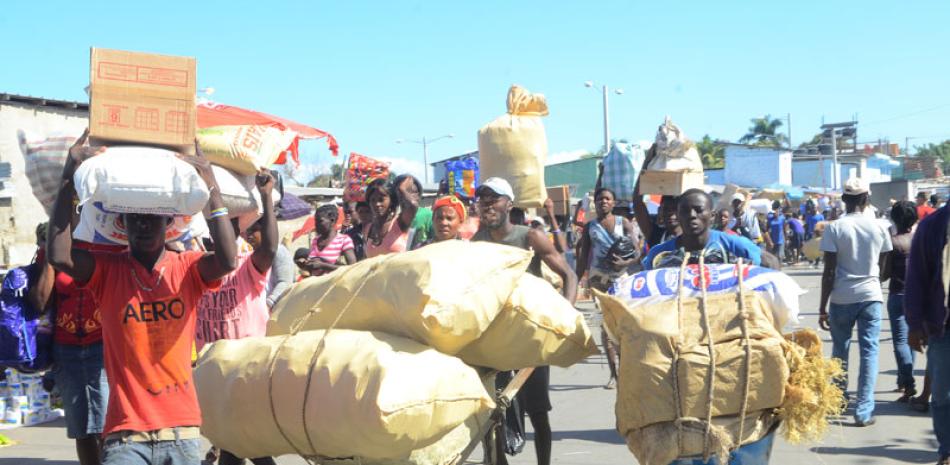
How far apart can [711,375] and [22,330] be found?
12.5 ft

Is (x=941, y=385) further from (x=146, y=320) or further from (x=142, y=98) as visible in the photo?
(x=142, y=98)

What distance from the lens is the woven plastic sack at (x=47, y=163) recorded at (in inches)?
167

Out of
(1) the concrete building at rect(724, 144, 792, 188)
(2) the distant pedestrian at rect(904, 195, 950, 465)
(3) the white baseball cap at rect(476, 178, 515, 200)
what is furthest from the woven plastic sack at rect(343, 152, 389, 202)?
(1) the concrete building at rect(724, 144, 792, 188)

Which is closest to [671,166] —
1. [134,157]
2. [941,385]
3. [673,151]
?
[673,151]

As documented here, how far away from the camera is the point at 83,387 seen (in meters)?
5.22

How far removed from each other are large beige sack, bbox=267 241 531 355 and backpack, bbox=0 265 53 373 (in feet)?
6.19

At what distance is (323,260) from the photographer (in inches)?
294

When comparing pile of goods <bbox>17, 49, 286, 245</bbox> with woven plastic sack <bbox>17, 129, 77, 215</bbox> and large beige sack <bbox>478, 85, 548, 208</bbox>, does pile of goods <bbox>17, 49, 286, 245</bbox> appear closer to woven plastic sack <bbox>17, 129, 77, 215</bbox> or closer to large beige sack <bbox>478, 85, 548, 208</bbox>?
woven plastic sack <bbox>17, 129, 77, 215</bbox>

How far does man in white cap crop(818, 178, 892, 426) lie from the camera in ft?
23.8

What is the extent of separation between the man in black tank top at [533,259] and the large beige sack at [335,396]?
1.61 meters

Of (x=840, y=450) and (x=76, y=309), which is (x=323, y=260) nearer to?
(x=76, y=309)

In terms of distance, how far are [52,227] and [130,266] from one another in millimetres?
301

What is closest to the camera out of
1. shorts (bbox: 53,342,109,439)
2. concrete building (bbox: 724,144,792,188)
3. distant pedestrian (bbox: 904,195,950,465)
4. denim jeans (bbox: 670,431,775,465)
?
denim jeans (bbox: 670,431,775,465)

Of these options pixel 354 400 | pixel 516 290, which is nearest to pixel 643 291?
pixel 516 290
